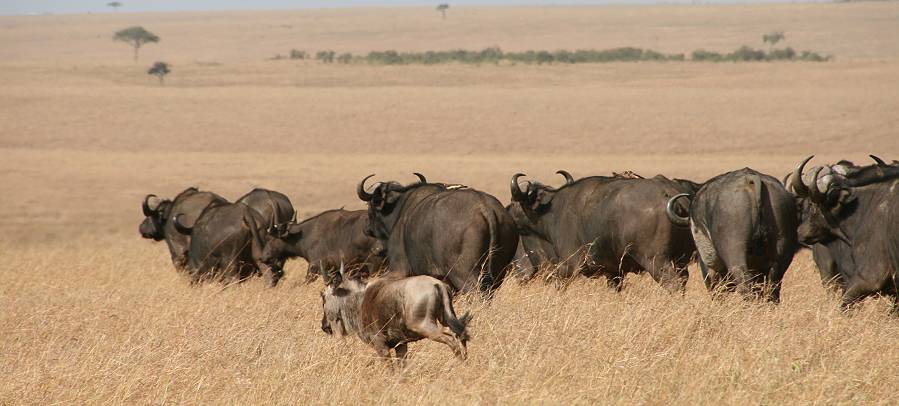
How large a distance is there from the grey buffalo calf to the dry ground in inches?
7.0

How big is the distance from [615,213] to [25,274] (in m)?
7.77

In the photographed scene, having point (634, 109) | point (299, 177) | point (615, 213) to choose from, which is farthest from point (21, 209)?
point (634, 109)

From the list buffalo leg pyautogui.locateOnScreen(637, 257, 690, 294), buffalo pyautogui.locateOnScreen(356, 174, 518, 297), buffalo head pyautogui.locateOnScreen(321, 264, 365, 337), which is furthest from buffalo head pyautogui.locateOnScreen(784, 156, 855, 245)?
buffalo head pyautogui.locateOnScreen(321, 264, 365, 337)

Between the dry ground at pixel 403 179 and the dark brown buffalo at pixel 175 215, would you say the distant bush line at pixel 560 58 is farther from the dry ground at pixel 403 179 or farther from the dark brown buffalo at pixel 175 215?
the dark brown buffalo at pixel 175 215

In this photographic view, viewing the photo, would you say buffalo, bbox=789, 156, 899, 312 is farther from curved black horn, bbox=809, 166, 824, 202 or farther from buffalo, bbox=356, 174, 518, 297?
buffalo, bbox=356, 174, 518, 297

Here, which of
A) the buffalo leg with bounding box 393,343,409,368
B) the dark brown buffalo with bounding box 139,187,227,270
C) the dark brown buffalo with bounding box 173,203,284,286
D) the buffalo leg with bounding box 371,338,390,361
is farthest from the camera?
the dark brown buffalo with bounding box 139,187,227,270

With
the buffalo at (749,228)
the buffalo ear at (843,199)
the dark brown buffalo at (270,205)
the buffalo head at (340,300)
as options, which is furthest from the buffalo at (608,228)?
the dark brown buffalo at (270,205)

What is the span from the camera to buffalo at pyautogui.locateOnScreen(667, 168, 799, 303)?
874 centimetres

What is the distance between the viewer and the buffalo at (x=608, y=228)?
32.9 feet

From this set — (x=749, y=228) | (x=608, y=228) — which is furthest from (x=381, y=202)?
(x=749, y=228)

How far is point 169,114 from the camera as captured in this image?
4659cm

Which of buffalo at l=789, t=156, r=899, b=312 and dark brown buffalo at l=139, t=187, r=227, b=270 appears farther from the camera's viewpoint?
dark brown buffalo at l=139, t=187, r=227, b=270

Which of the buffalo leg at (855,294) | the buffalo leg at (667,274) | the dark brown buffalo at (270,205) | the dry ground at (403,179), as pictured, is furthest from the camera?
the dark brown buffalo at (270,205)

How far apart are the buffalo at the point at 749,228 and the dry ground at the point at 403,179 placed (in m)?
0.40
